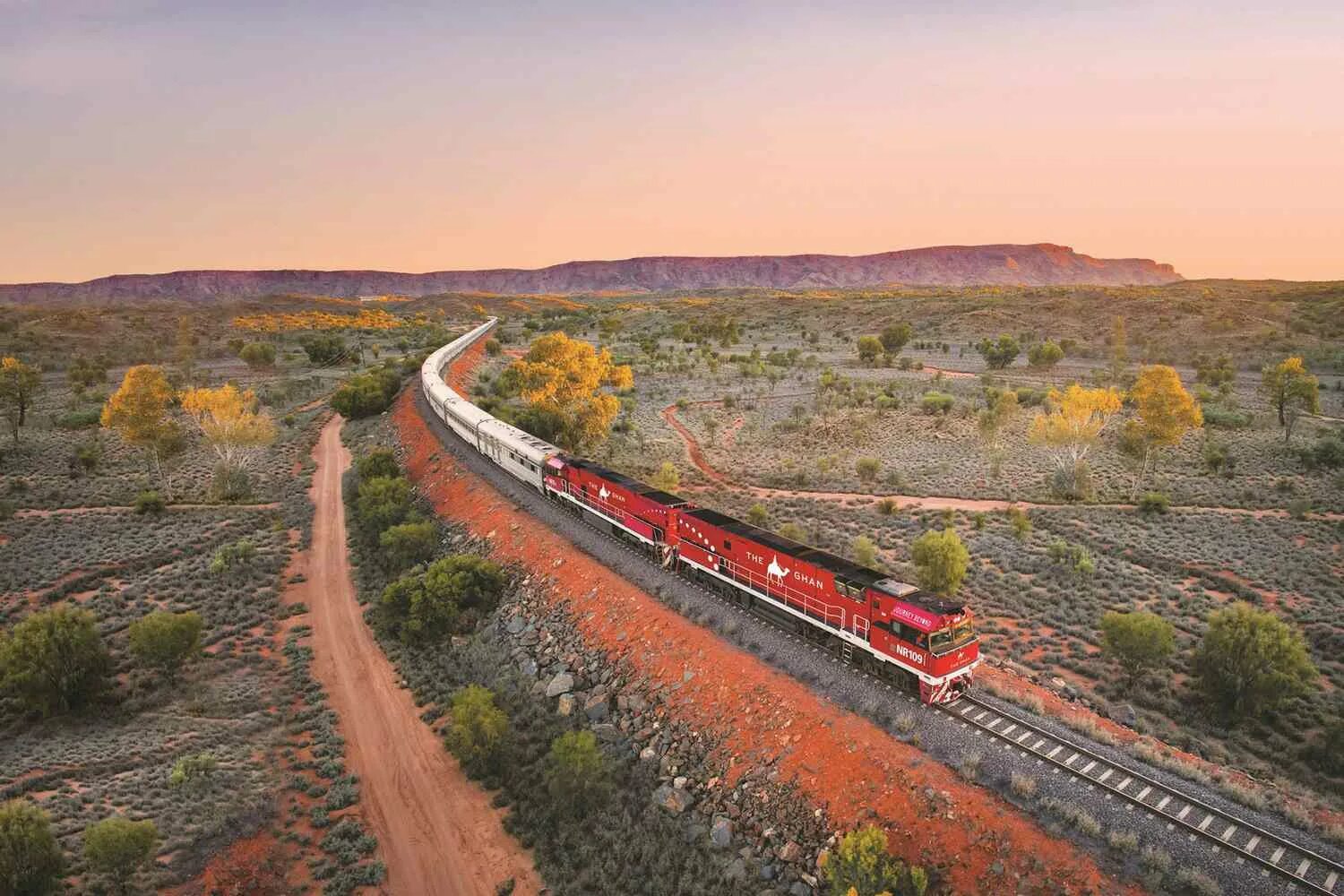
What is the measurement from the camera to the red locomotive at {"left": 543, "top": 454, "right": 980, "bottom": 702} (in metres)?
18.8

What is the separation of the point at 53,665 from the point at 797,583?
25428 mm

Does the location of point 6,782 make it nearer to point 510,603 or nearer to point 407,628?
point 407,628

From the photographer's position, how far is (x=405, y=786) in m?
22.2

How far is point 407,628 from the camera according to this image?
29297 millimetres

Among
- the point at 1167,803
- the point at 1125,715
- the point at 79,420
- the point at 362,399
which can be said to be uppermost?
the point at 362,399

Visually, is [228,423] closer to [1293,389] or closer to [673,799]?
[673,799]

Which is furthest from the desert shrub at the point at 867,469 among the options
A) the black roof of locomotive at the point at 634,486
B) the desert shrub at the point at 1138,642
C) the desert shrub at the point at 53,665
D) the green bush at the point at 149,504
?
the green bush at the point at 149,504

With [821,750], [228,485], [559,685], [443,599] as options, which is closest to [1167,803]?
[821,750]

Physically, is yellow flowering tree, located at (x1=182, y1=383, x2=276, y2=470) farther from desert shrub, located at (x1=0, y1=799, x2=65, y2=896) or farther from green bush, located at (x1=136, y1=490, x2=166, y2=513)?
desert shrub, located at (x1=0, y1=799, x2=65, y2=896)

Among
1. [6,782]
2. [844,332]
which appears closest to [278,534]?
[6,782]

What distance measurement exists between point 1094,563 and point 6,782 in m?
42.1

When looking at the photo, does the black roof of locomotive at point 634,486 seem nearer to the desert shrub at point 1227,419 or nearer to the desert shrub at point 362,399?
the desert shrub at point 362,399

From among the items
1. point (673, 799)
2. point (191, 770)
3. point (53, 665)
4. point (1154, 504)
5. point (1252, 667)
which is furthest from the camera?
point (1154, 504)

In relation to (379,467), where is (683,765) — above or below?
below
